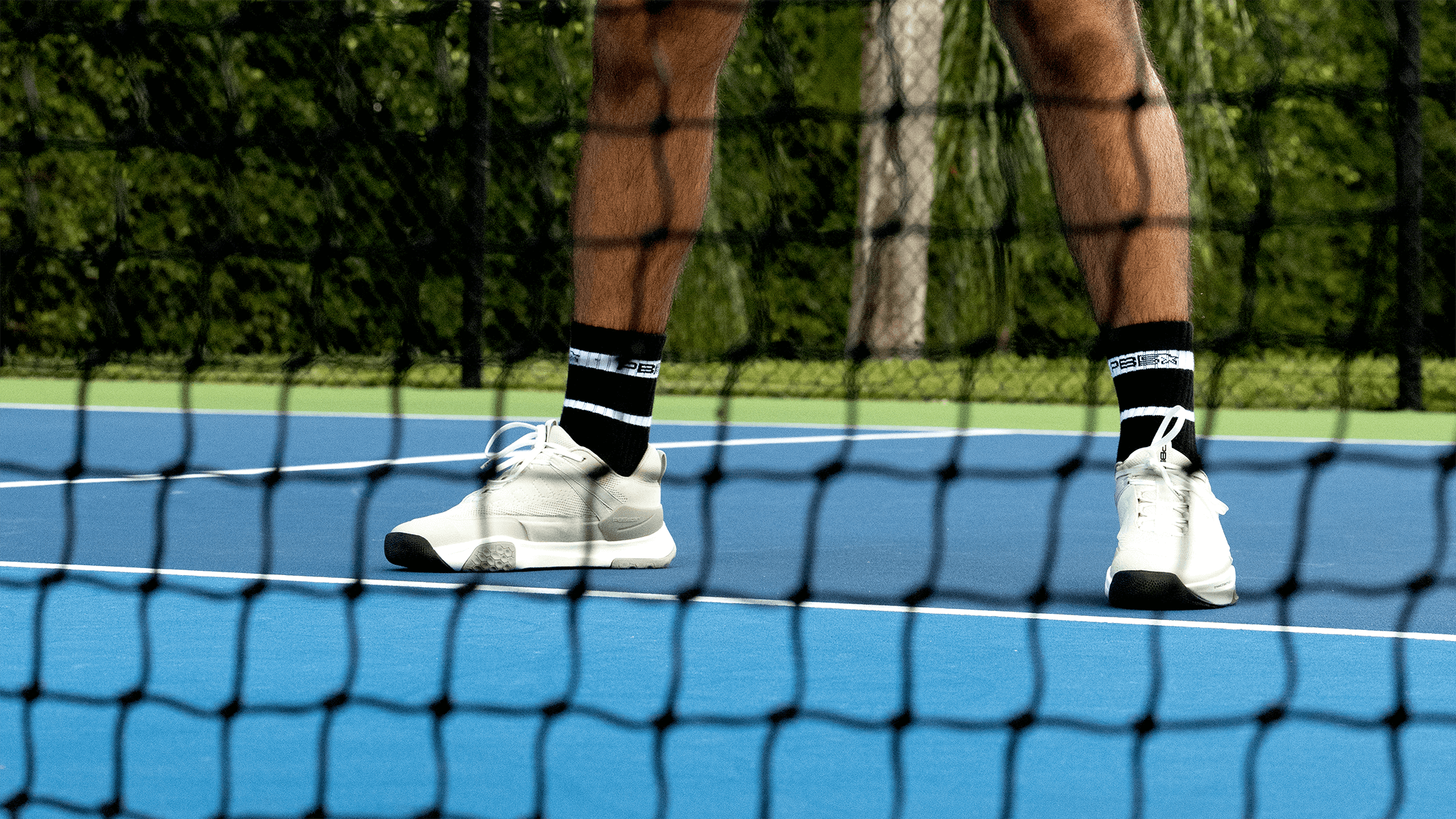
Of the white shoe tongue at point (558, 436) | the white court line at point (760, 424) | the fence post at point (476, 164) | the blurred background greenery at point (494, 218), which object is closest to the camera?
the white shoe tongue at point (558, 436)

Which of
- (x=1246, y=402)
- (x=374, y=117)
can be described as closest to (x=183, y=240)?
(x=374, y=117)

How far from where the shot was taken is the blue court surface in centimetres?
127

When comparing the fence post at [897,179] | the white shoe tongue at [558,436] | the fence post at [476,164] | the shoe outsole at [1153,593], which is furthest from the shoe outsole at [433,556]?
the fence post at [897,179]

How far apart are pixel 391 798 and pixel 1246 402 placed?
4494 mm

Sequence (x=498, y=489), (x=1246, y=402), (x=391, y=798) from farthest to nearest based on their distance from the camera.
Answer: (x=1246, y=402) → (x=498, y=489) → (x=391, y=798)

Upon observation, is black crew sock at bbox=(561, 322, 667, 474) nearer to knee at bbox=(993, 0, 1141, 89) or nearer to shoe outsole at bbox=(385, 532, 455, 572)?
shoe outsole at bbox=(385, 532, 455, 572)

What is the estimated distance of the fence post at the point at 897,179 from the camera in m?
6.31

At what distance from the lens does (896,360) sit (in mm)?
6012

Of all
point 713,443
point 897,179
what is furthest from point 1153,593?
point 897,179

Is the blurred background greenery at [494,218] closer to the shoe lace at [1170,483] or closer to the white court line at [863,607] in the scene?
the white court line at [863,607]

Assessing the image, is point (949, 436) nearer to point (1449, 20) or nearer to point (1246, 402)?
point (1246, 402)

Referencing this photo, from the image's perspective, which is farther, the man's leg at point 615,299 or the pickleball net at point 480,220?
the pickleball net at point 480,220

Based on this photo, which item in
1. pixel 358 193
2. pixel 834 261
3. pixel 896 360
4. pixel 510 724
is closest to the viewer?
pixel 510 724

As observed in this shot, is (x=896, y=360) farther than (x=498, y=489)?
Yes
